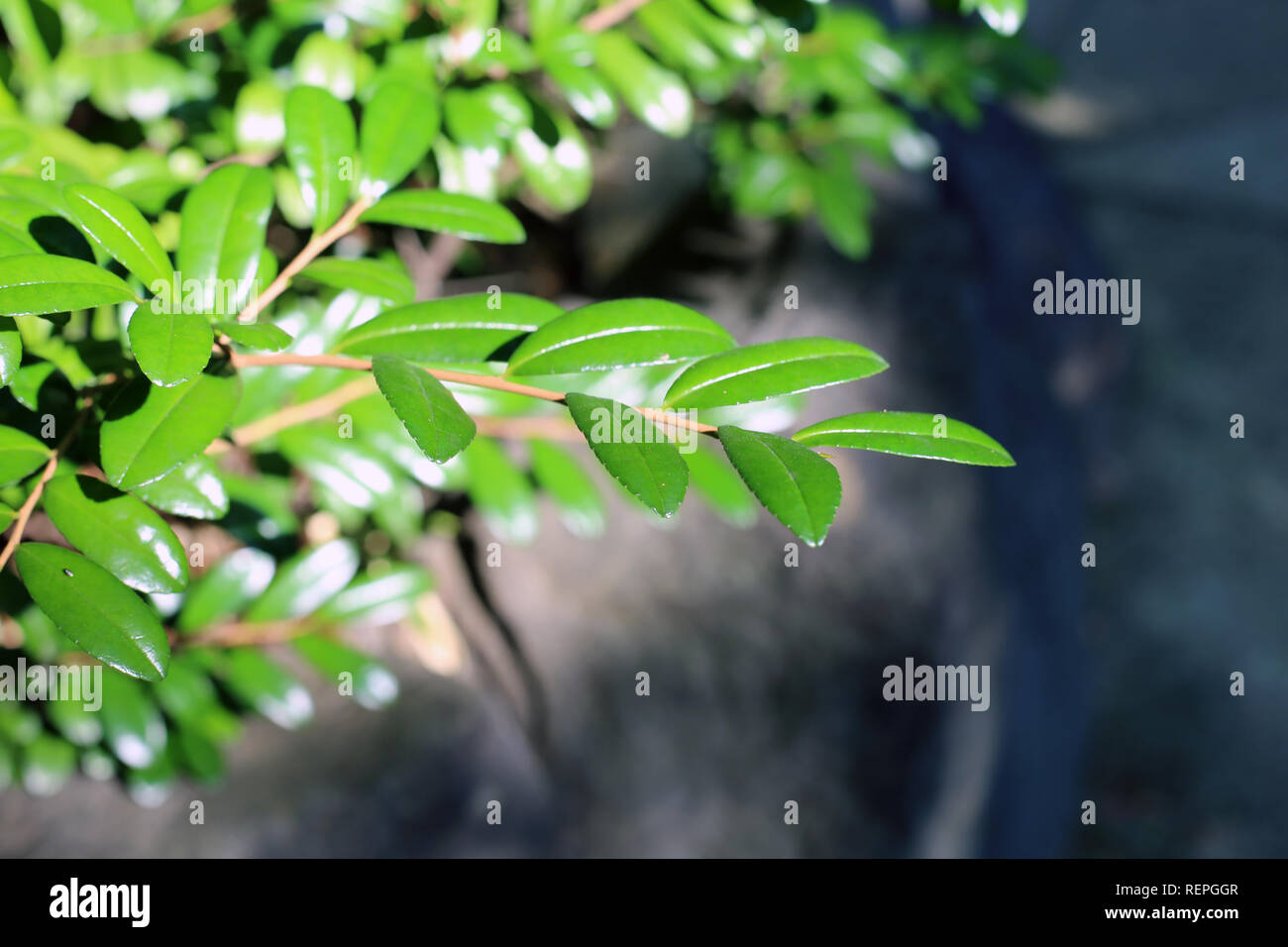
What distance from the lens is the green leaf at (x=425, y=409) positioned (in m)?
0.52

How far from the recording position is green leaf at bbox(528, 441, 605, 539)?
1.18m

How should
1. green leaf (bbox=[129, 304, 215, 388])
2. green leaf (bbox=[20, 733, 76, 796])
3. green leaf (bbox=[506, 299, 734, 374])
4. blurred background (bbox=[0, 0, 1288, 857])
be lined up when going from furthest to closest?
blurred background (bbox=[0, 0, 1288, 857]), green leaf (bbox=[20, 733, 76, 796]), green leaf (bbox=[506, 299, 734, 374]), green leaf (bbox=[129, 304, 215, 388])

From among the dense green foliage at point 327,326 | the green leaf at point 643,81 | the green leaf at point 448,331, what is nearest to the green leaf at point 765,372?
the dense green foliage at point 327,326

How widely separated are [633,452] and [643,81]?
614 millimetres

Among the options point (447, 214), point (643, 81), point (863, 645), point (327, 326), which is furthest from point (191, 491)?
point (863, 645)

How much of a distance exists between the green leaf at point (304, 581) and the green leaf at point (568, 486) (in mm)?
243

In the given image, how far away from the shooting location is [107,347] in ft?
2.49

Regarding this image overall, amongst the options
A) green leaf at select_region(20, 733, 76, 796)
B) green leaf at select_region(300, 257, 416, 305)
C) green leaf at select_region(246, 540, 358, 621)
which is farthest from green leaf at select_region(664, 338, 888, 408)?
green leaf at select_region(20, 733, 76, 796)

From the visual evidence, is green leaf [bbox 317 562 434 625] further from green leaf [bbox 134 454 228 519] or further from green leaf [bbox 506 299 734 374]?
green leaf [bbox 506 299 734 374]

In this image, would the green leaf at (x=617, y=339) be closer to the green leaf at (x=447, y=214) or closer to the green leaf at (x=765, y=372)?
the green leaf at (x=765, y=372)

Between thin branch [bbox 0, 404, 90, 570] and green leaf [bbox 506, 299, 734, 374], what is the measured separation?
302 millimetres

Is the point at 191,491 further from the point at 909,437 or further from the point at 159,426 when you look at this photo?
the point at 909,437
